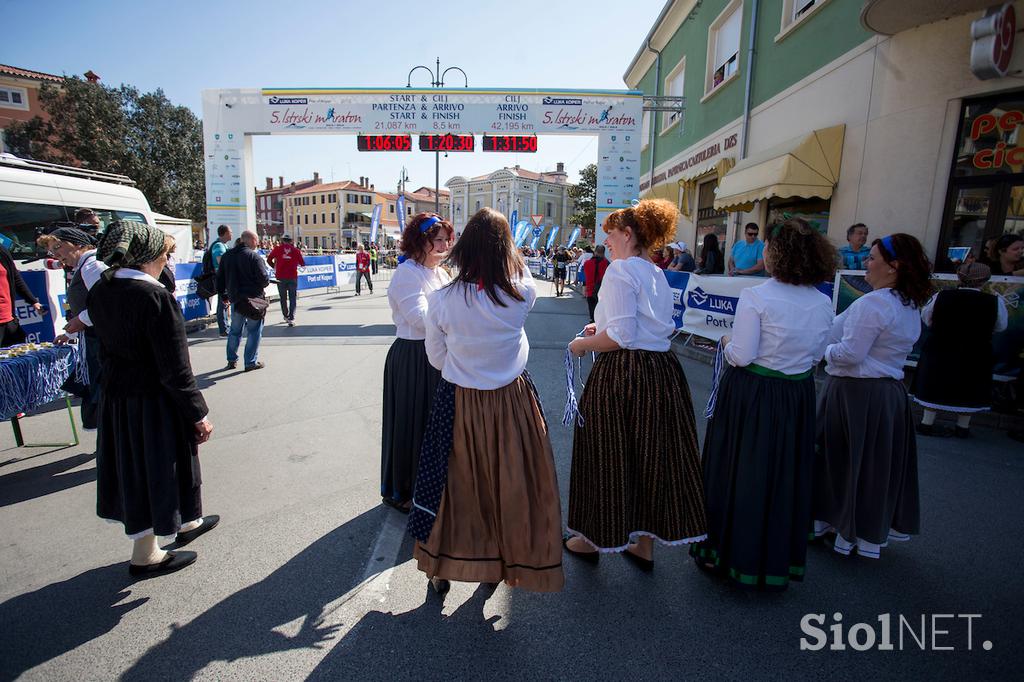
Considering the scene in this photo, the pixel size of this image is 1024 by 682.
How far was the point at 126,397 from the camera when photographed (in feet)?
8.34

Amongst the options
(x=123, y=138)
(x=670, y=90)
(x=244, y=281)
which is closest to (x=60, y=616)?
(x=244, y=281)

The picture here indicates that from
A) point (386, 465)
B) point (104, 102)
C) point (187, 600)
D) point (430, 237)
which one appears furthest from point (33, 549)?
point (104, 102)

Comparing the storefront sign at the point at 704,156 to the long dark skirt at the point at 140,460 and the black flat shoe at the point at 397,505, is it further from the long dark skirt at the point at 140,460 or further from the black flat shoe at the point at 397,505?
the long dark skirt at the point at 140,460

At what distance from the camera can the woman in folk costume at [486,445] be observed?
2223mm

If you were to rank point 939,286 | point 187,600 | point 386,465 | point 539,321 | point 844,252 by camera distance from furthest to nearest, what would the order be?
point 539,321
point 844,252
point 939,286
point 386,465
point 187,600

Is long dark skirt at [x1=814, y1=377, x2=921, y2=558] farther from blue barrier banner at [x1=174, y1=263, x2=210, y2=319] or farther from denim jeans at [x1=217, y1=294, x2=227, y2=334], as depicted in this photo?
blue barrier banner at [x1=174, y1=263, x2=210, y2=319]

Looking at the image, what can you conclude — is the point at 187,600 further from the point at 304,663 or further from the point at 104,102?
the point at 104,102

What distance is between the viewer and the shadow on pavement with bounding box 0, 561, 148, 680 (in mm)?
2152

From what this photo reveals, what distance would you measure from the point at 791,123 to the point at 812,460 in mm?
9066

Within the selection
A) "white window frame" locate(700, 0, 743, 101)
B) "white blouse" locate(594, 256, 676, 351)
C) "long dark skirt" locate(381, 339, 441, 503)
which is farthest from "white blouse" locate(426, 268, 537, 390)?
"white window frame" locate(700, 0, 743, 101)

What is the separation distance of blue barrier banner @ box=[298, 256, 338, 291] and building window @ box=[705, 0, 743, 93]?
1335cm

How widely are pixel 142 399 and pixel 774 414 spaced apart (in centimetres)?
322

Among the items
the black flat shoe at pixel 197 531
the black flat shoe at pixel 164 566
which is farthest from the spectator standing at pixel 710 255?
the black flat shoe at pixel 164 566

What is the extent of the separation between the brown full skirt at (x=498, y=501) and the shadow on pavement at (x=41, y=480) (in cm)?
316
